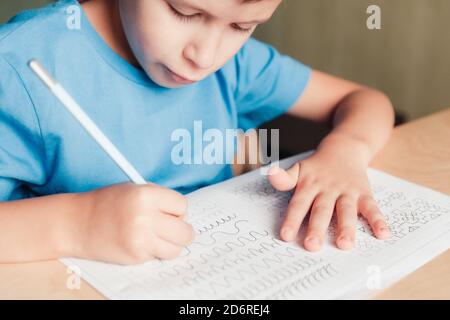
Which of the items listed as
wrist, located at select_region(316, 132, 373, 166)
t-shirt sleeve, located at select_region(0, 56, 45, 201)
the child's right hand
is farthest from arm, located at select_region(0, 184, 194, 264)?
wrist, located at select_region(316, 132, 373, 166)

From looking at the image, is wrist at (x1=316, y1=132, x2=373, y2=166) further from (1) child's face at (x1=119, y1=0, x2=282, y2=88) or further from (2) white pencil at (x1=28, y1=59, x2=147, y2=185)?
(2) white pencil at (x1=28, y1=59, x2=147, y2=185)

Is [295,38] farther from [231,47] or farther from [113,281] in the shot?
[113,281]

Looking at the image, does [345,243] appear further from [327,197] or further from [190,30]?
[190,30]

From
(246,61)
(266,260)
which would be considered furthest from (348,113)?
(266,260)

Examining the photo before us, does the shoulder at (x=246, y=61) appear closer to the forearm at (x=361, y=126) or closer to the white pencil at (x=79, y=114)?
the forearm at (x=361, y=126)

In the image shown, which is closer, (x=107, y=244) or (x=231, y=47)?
(x=107, y=244)

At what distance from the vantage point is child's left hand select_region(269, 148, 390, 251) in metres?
0.56

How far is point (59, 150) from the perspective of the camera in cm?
69

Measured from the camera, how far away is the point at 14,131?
643mm

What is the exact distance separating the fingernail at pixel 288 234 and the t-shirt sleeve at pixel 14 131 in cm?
30

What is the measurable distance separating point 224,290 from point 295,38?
4.11 ft

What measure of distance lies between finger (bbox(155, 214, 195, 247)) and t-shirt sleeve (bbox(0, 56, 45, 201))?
22 centimetres

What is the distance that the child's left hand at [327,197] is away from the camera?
56cm
